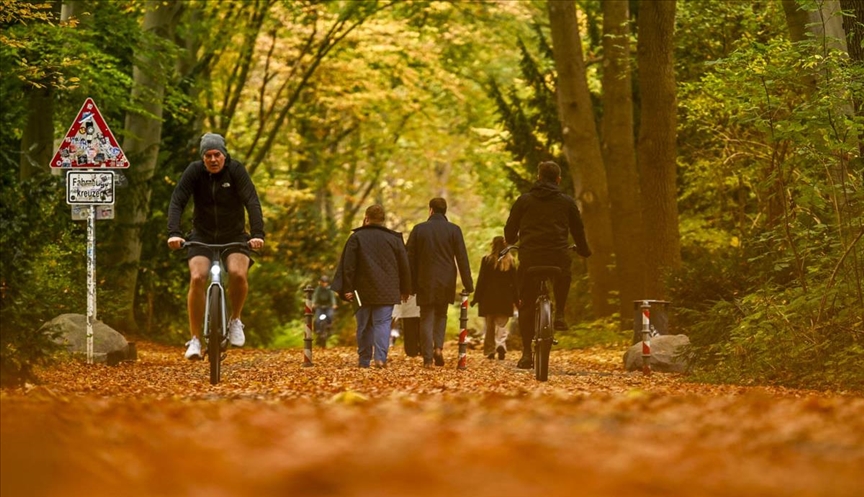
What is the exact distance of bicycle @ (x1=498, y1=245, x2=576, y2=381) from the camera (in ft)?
43.5

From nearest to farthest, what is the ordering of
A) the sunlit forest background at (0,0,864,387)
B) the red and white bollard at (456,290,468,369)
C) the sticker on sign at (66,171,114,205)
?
the sunlit forest background at (0,0,864,387) < the sticker on sign at (66,171,114,205) < the red and white bollard at (456,290,468,369)

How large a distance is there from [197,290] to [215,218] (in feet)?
2.16

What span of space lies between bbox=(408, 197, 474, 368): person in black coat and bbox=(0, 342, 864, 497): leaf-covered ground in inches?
284

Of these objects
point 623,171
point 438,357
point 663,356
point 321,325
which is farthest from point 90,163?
point 321,325

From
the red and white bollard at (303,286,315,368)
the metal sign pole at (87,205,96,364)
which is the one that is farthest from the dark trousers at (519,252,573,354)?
the metal sign pole at (87,205,96,364)

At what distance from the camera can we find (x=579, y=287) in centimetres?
3039

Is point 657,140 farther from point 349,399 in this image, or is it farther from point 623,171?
point 349,399

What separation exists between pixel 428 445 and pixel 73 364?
38.1 ft

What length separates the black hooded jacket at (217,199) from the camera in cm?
1206

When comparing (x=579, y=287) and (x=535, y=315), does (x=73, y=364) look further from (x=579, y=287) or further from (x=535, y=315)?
(x=579, y=287)

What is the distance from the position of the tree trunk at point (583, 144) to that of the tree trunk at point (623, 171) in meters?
0.66

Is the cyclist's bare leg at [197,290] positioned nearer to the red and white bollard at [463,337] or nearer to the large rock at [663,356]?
the red and white bollard at [463,337]

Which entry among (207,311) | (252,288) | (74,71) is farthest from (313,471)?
(252,288)

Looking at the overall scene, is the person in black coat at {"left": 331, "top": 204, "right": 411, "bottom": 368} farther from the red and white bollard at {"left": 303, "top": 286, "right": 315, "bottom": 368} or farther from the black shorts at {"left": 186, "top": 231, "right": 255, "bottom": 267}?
the black shorts at {"left": 186, "top": 231, "right": 255, "bottom": 267}
